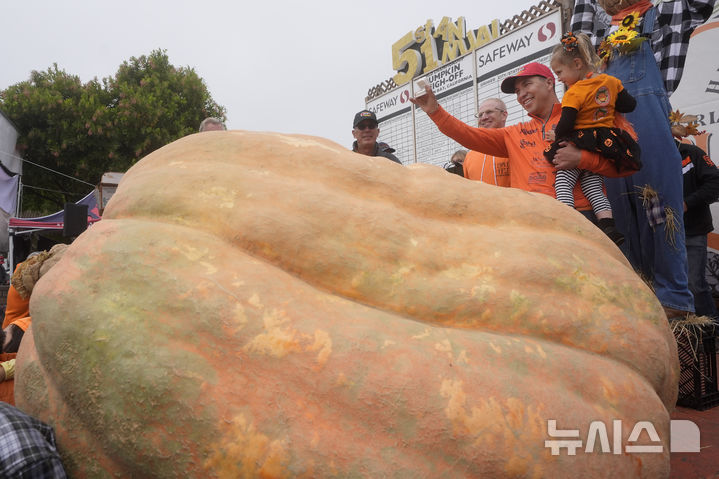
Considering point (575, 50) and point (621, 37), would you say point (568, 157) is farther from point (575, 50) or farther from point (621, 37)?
point (621, 37)

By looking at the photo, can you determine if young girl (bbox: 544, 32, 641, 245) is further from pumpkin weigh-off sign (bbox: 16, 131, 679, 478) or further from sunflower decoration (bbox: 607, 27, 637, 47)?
pumpkin weigh-off sign (bbox: 16, 131, 679, 478)

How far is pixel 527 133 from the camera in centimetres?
298

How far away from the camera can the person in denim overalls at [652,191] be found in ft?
8.59

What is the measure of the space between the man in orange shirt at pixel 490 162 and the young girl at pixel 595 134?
0.66 metres

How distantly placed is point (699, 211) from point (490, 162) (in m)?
1.93

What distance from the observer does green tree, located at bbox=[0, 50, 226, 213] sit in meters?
15.8

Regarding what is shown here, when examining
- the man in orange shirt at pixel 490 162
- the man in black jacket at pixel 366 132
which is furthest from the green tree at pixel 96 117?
the man in orange shirt at pixel 490 162

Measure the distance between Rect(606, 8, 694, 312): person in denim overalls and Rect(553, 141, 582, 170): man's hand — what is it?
55 centimetres

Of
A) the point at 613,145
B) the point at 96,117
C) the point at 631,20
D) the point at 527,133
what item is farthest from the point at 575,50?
the point at 96,117

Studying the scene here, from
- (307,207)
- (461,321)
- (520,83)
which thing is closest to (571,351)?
(461,321)

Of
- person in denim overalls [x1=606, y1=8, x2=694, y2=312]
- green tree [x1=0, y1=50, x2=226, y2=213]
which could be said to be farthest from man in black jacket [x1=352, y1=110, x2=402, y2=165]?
green tree [x1=0, y1=50, x2=226, y2=213]

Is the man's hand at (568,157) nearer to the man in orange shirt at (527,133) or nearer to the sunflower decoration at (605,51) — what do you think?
the man in orange shirt at (527,133)

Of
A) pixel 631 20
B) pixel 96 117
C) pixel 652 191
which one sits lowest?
pixel 652 191

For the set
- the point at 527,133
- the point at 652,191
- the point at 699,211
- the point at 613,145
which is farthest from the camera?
the point at 699,211
